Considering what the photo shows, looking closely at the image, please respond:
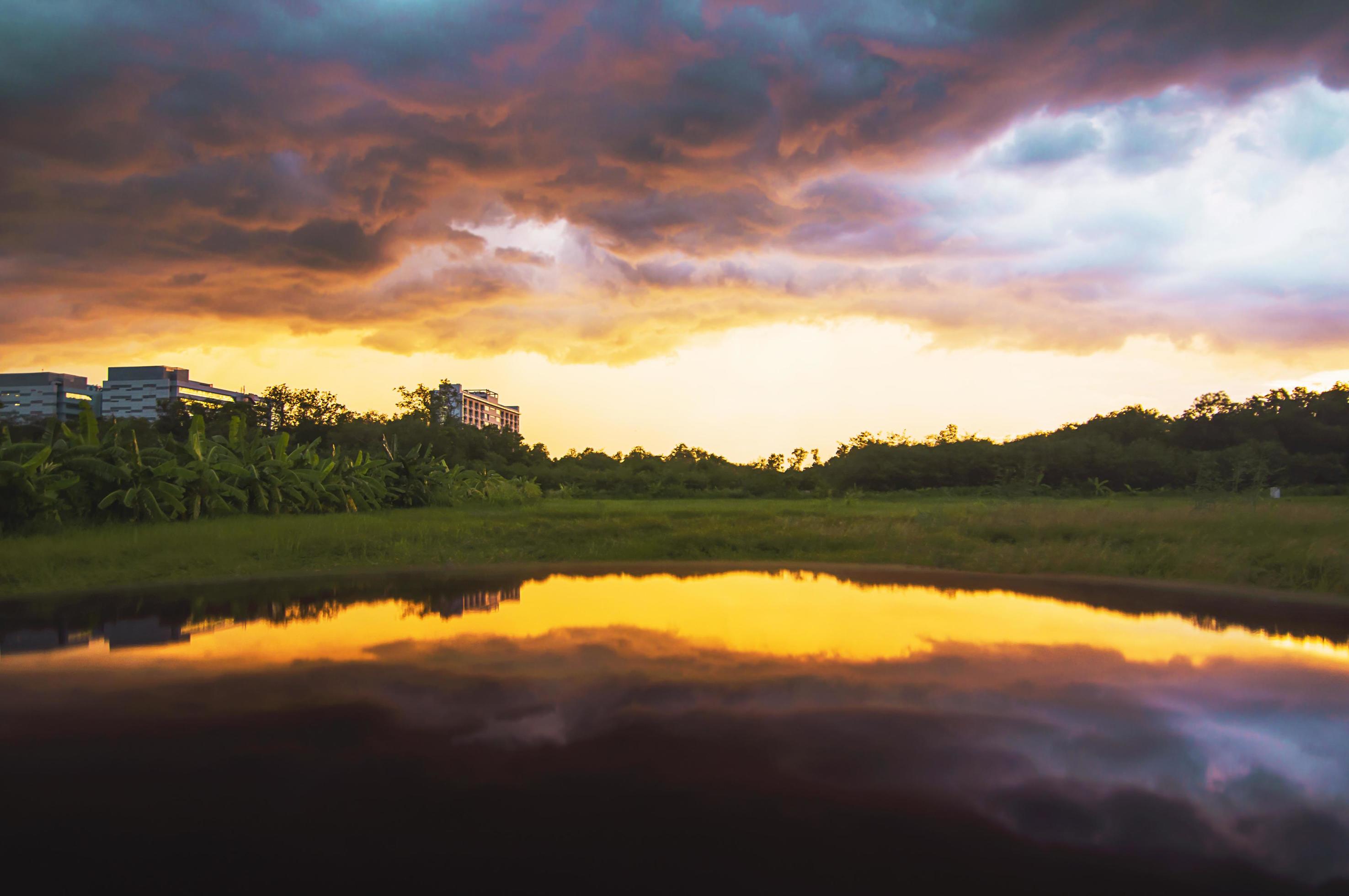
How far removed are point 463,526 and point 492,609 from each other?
567cm

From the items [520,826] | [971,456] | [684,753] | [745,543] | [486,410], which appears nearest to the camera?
[520,826]

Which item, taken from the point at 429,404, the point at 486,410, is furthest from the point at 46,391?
the point at 429,404

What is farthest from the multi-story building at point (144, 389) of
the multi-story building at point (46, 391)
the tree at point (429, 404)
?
the tree at point (429, 404)

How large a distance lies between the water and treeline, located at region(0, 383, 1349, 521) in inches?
775

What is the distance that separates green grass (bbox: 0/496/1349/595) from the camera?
7973 millimetres

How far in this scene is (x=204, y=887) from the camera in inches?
87.2

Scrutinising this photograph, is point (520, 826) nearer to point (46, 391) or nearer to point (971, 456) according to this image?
point (971, 456)

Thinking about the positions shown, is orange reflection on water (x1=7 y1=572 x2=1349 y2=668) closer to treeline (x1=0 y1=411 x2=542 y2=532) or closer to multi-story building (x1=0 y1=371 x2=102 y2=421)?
treeline (x1=0 y1=411 x2=542 y2=532)

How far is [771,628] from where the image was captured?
556cm

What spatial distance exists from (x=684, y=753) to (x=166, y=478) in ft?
35.4

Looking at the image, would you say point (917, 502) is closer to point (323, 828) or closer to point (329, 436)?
point (323, 828)

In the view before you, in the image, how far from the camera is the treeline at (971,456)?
95.9 feet

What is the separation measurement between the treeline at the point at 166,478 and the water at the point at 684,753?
15.2 feet

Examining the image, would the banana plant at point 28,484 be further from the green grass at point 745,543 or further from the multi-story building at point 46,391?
the multi-story building at point 46,391
